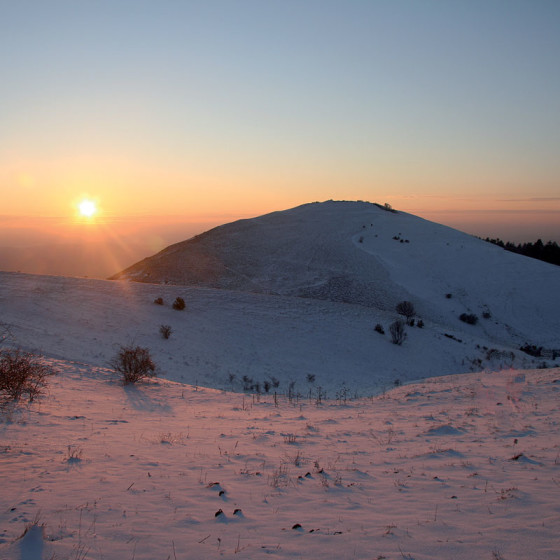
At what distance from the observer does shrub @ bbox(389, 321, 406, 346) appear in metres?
21.5

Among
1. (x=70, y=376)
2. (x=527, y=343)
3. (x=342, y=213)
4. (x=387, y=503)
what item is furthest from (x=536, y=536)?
(x=342, y=213)

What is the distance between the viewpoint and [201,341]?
62.5 ft

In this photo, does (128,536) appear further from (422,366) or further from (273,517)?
(422,366)

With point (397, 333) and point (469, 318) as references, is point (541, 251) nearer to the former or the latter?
point (469, 318)

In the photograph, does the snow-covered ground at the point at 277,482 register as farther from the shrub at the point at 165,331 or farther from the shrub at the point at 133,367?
the shrub at the point at 165,331

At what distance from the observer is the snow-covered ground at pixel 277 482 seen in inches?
142

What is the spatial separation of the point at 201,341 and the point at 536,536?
16.5 meters

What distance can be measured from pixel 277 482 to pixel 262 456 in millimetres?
1097

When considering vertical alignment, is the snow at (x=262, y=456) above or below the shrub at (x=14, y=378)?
below

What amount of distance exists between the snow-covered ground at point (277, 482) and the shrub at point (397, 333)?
1192cm

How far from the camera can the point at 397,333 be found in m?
21.7

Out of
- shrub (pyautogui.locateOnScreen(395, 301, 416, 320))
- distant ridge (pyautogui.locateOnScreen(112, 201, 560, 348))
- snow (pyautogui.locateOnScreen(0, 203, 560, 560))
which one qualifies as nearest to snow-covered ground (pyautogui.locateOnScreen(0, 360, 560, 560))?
snow (pyautogui.locateOnScreen(0, 203, 560, 560))

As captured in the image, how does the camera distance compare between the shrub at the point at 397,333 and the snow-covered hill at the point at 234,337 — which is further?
the shrub at the point at 397,333

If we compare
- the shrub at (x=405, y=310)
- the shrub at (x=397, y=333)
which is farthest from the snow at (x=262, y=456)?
the shrub at (x=405, y=310)
